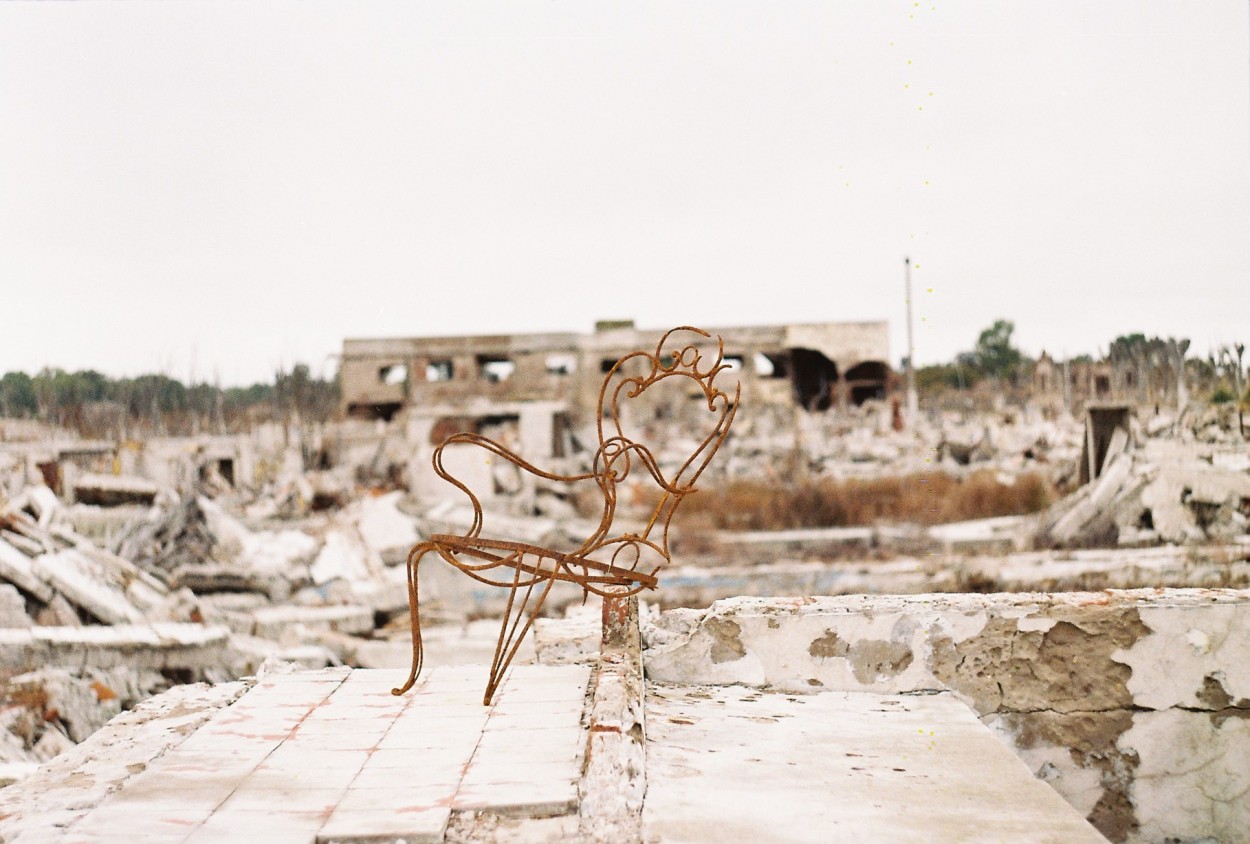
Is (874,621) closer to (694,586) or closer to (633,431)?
(694,586)

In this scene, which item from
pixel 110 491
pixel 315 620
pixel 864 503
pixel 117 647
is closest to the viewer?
pixel 117 647

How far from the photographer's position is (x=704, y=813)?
2430mm

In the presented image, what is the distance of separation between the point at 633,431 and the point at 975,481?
873cm

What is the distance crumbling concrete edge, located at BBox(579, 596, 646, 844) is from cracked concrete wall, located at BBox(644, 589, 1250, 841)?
910mm

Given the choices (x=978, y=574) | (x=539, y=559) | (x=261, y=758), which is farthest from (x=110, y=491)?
(x=261, y=758)

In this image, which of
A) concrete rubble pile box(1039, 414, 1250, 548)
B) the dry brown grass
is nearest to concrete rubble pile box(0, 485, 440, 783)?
the dry brown grass

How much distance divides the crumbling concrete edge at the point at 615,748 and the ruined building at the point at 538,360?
2101 centimetres

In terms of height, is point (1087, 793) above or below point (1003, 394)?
below

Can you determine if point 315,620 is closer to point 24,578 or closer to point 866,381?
point 24,578

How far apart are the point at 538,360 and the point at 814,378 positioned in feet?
24.3

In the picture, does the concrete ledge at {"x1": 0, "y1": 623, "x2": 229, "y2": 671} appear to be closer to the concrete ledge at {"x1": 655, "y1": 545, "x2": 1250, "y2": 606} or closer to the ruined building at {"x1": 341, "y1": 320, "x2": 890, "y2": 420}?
the concrete ledge at {"x1": 655, "y1": 545, "x2": 1250, "y2": 606}

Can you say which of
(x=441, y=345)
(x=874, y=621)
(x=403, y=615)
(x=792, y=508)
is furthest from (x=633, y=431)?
(x=874, y=621)

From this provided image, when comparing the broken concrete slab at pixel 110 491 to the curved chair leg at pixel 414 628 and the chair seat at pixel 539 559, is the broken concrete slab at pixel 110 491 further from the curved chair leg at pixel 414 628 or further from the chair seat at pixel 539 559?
the chair seat at pixel 539 559

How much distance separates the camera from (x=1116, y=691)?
343 cm
